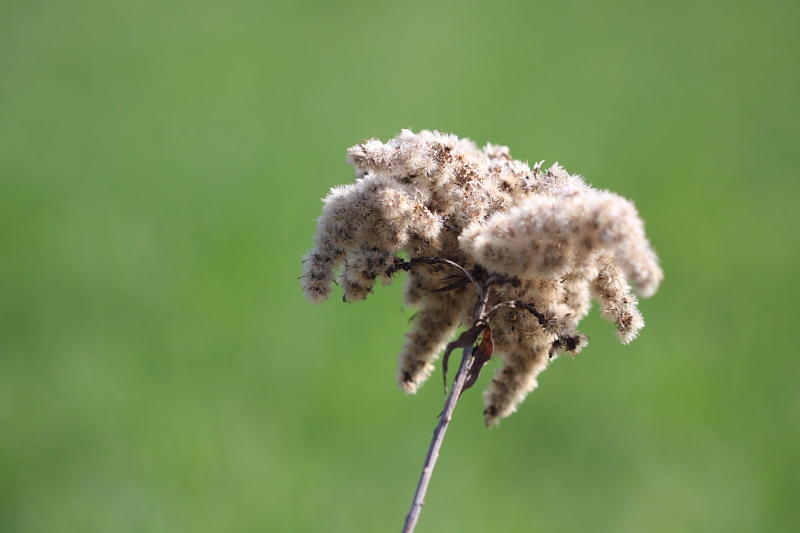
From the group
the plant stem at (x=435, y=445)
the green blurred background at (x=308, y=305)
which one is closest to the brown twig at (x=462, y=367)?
the plant stem at (x=435, y=445)

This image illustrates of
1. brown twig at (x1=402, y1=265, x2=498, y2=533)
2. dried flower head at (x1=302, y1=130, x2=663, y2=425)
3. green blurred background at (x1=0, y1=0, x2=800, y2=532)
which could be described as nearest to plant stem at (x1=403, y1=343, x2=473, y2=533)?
brown twig at (x1=402, y1=265, x2=498, y2=533)

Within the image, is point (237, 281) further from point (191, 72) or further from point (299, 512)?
point (191, 72)

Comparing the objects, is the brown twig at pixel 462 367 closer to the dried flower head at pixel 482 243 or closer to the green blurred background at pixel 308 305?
the dried flower head at pixel 482 243

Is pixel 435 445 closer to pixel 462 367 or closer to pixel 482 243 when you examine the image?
pixel 462 367

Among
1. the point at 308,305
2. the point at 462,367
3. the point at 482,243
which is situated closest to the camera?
the point at 482,243

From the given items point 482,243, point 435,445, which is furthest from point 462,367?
point 482,243

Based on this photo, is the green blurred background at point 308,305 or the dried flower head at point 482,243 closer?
the dried flower head at point 482,243

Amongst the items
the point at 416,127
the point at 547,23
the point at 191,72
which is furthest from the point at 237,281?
the point at 547,23
